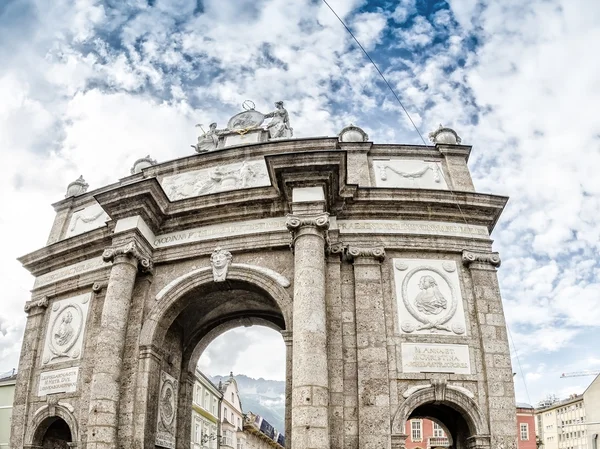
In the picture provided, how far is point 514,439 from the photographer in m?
13.5

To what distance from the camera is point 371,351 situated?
1405 centimetres

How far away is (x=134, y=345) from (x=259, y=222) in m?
4.90

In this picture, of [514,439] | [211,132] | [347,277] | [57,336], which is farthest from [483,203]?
[57,336]

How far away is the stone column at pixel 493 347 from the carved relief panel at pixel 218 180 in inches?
267

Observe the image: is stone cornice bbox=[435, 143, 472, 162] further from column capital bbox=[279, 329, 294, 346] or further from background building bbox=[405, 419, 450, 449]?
background building bbox=[405, 419, 450, 449]

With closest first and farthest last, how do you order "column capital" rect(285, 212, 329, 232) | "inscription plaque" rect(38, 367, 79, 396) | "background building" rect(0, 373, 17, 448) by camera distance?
"column capital" rect(285, 212, 329, 232) → "inscription plaque" rect(38, 367, 79, 396) → "background building" rect(0, 373, 17, 448)

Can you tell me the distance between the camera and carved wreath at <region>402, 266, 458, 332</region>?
577 inches

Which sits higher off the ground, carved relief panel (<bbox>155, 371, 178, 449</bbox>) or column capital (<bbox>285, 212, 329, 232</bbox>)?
column capital (<bbox>285, 212, 329, 232</bbox>)

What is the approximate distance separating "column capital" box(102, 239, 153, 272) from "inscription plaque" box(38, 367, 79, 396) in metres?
3.76

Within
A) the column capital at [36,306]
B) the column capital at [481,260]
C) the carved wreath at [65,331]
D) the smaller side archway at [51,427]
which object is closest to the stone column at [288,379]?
the column capital at [481,260]

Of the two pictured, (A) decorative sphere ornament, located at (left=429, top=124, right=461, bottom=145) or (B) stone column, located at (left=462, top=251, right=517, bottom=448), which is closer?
(B) stone column, located at (left=462, top=251, right=517, bottom=448)

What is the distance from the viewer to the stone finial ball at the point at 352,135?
A: 1831 cm

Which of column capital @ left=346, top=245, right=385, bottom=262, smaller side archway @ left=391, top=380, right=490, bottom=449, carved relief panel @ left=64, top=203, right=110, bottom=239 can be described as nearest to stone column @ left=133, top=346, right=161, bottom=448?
carved relief panel @ left=64, top=203, right=110, bottom=239

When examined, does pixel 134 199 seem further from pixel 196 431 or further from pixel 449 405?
pixel 196 431
